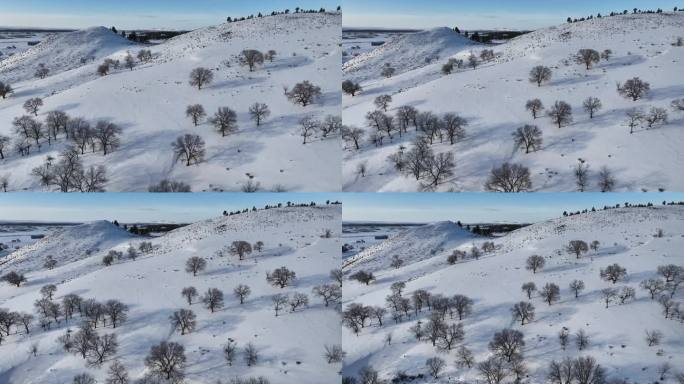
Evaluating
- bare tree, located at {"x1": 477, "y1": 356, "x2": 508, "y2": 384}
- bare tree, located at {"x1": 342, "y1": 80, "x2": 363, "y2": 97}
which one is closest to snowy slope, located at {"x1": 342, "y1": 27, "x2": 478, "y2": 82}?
bare tree, located at {"x1": 342, "y1": 80, "x2": 363, "y2": 97}

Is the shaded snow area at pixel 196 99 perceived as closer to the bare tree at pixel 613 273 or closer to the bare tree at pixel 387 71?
the bare tree at pixel 387 71

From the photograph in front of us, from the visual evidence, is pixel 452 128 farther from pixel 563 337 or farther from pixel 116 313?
pixel 116 313

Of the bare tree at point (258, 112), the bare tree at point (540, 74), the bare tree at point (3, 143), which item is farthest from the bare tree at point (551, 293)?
the bare tree at point (3, 143)

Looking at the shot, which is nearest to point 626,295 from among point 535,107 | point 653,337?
point 653,337

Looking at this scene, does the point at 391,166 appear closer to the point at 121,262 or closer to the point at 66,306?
the point at 121,262

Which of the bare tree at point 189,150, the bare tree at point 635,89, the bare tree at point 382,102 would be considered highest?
the bare tree at point 635,89
